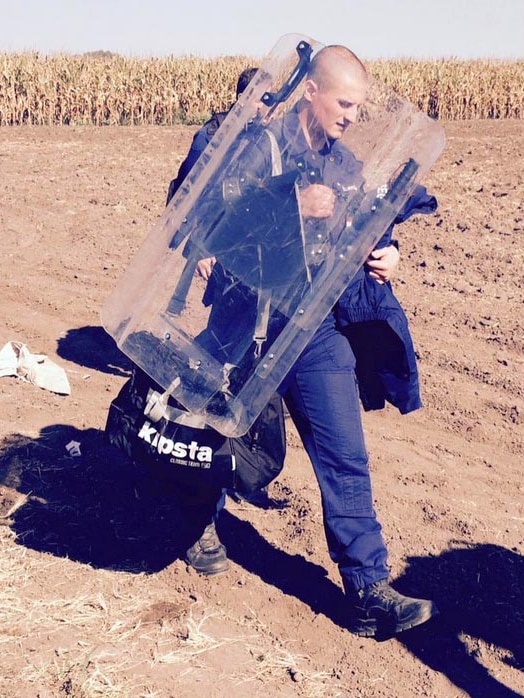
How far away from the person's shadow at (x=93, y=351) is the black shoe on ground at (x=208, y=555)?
2.59 meters

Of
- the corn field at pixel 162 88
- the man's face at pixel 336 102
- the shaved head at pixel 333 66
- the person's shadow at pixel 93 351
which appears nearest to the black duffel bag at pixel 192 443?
the man's face at pixel 336 102

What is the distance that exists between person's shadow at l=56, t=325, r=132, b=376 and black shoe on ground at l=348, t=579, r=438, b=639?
3.33 metres

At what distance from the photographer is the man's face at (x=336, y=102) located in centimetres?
331

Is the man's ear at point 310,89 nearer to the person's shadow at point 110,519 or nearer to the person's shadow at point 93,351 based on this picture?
the person's shadow at point 110,519

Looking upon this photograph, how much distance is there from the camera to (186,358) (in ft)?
11.5

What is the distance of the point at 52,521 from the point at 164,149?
38.8 ft

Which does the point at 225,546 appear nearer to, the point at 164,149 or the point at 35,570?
the point at 35,570

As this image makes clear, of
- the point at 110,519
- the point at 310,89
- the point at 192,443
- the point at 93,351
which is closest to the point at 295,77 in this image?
the point at 310,89

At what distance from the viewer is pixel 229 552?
474 cm

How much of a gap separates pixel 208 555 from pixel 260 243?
1739 mm

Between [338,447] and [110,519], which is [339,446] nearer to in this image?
[338,447]

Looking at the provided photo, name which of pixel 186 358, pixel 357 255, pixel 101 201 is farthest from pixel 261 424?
pixel 101 201

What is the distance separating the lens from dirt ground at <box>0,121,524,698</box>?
3.82 meters

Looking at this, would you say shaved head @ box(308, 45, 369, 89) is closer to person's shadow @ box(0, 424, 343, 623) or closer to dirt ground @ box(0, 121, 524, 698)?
person's shadow @ box(0, 424, 343, 623)
